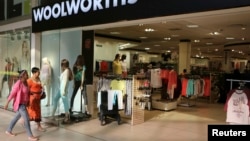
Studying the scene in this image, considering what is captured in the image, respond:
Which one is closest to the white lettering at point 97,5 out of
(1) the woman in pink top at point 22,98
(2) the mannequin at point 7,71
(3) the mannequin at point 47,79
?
(1) the woman in pink top at point 22,98

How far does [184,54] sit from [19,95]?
12.7m

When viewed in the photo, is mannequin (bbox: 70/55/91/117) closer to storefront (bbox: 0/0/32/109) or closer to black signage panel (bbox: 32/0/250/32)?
black signage panel (bbox: 32/0/250/32)

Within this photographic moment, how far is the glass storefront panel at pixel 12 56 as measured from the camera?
26.9 ft

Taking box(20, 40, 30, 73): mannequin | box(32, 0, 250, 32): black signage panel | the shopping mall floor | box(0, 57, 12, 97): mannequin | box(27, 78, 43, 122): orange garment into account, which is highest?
box(32, 0, 250, 32): black signage panel

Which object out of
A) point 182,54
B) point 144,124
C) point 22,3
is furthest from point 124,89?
point 182,54

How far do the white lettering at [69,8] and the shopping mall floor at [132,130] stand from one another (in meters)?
2.48

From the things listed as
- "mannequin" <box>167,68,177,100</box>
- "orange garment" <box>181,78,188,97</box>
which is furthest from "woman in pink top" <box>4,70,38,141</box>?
"orange garment" <box>181,78,188,97</box>

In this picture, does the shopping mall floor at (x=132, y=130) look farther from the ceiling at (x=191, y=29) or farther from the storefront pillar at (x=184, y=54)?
the storefront pillar at (x=184, y=54)

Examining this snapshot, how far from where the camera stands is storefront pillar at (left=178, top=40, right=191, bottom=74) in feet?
54.4

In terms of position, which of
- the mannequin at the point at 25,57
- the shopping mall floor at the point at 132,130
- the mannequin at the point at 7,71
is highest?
the mannequin at the point at 25,57

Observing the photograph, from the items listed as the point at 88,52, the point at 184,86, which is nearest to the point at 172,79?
the point at 184,86

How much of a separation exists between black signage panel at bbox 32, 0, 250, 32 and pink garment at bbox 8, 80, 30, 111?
1.73m

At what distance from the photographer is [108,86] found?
280 inches

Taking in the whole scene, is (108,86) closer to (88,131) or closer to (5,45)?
(88,131)
